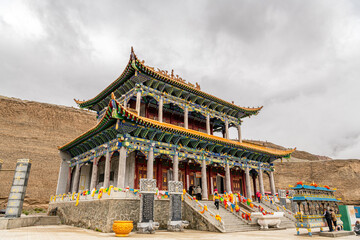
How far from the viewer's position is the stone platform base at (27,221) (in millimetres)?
14188

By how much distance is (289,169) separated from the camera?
189 ft

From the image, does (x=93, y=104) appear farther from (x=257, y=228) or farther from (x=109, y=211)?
(x=257, y=228)

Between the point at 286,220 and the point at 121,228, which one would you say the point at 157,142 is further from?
the point at 286,220

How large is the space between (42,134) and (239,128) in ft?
145

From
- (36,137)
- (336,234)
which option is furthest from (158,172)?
(36,137)

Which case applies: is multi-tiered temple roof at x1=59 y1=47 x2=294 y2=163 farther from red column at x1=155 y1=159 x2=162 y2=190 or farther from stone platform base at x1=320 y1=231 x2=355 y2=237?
stone platform base at x1=320 y1=231 x2=355 y2=237

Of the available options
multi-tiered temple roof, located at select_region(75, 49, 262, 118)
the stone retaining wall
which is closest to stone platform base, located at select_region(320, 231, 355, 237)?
the stone retaining wall

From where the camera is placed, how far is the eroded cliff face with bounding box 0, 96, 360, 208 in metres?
43.8

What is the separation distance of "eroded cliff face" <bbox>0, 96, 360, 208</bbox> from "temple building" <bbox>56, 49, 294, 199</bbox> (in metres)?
26.8

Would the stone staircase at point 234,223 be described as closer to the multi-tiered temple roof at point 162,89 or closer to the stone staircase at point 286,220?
the stone staircase at point 286,220

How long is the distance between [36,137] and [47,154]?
188 inches

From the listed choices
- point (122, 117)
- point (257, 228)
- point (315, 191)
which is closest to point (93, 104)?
point (122, 117)

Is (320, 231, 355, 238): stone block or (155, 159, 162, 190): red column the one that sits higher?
(155, 159, 162, 190): red column

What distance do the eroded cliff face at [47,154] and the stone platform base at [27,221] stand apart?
90.2 feet
